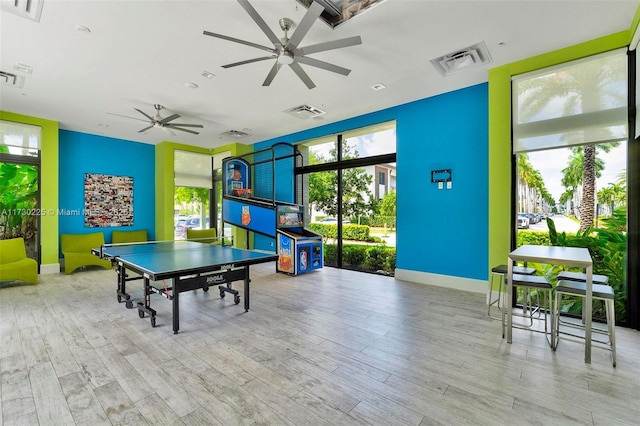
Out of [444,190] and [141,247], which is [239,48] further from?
[444,190]

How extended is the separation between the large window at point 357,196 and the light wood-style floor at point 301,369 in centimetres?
249

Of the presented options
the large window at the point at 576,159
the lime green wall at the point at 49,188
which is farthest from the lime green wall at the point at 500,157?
the lime green wall at the point at 49,188

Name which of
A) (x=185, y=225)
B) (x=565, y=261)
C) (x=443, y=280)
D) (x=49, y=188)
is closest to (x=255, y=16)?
(x=565, y=261)

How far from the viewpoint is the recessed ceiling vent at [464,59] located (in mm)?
3793

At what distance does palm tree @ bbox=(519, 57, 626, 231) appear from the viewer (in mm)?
3553

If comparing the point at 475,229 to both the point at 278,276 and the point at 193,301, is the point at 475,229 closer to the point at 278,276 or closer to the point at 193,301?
the point at 278,276

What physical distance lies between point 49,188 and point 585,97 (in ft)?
33.1

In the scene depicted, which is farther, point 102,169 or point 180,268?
point 102,169

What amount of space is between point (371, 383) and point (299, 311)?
181cm

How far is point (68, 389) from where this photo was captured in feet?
7.29

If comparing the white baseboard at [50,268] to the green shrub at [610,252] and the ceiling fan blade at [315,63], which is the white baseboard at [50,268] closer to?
the ceiling fan blade at [315,63]

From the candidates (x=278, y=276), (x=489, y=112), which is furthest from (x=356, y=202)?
(x=489, y=112)

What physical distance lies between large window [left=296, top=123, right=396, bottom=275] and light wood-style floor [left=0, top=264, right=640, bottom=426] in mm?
2493

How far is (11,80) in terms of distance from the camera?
457 centimetres
